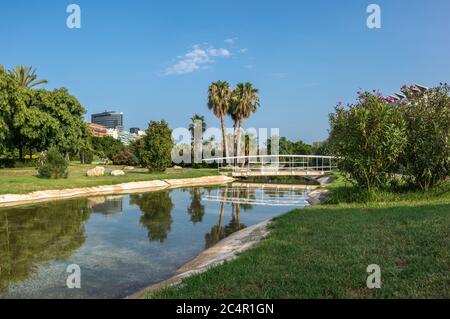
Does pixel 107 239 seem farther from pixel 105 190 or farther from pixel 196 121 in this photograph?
pixel 196 121

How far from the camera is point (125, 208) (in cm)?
1848

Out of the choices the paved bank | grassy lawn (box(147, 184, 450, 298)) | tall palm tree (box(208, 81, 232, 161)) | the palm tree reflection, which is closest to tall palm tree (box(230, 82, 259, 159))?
tall palm tree (box(208, 81, 232, 161))

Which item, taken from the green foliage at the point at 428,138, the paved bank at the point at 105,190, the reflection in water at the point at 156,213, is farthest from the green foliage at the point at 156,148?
the green foliage at the point at 428,138

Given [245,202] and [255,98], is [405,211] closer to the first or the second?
[245,202]

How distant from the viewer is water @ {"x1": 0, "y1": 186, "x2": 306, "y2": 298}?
298 inches

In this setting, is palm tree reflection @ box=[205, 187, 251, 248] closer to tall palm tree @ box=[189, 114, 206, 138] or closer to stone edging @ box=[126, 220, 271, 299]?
stone edging @ box=[126, 220, 271, 299]

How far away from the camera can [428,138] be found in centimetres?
1491

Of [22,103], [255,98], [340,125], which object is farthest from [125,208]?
[255,98]

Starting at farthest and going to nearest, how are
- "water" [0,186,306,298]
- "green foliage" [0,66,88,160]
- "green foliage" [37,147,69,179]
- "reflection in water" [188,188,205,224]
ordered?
"green foliage" [0,66,88,160] < "green foliage" [37,147,69,179] < "reflection in water" [188,188,205,224] < "water" [0,186,306,298]

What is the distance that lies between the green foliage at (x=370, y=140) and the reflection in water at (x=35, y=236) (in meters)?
11.0

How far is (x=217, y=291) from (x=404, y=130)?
12692 mm

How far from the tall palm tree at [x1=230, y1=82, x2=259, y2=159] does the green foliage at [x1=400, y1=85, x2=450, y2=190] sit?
3208 cm

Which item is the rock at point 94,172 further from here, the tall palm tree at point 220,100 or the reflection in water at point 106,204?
the tall palm tree at point 220,100

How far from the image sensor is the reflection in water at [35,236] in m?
8.61
